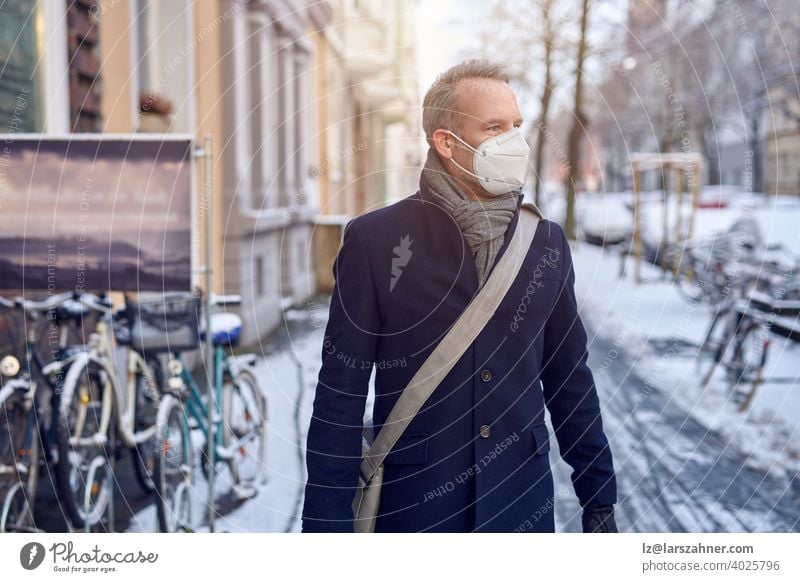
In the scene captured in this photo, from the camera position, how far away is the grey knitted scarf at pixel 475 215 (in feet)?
7.68

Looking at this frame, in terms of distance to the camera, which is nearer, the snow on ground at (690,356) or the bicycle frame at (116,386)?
the bicycle frame at (116,386)

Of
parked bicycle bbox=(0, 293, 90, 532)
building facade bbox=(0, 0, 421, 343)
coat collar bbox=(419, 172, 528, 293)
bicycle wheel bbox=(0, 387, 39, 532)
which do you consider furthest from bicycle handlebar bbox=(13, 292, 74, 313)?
coat collar bbox=(419, 172, 528, 293)

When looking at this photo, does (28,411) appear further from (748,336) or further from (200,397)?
(748,336)

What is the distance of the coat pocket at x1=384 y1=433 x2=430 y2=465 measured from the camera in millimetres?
2350

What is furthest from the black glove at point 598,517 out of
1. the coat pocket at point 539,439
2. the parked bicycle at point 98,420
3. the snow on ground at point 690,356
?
the snow on ground at point 690,356

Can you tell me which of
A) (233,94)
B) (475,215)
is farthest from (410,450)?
(233,94)

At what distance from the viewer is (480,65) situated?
2.31m

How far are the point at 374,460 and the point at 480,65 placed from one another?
Answer: 0.87 metres

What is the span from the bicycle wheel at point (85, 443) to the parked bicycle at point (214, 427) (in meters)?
0.25

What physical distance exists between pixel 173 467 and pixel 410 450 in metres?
2.24

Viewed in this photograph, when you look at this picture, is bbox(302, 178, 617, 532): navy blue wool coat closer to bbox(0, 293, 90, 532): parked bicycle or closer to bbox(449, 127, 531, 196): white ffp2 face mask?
bbox(449, 127, 531, 196): white ffp2 face mask

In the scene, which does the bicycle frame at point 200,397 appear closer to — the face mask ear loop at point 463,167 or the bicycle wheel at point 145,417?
the bicycle wheel at point 145,417
